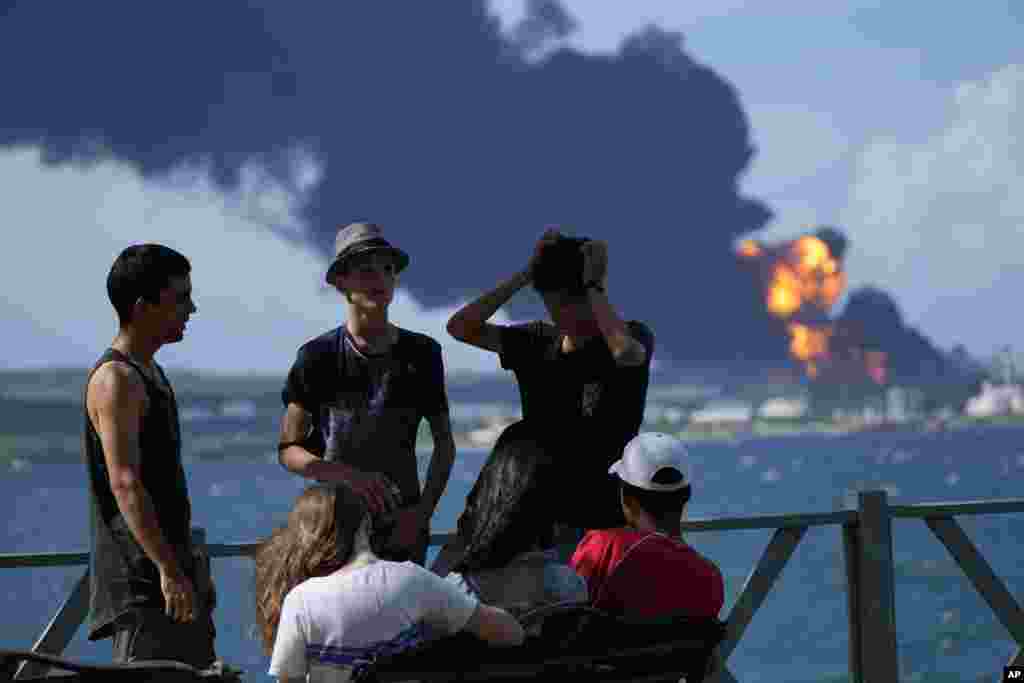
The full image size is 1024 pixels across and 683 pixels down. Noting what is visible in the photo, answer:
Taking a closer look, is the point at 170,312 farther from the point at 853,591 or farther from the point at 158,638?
the point at 853,591

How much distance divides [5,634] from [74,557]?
191 ft

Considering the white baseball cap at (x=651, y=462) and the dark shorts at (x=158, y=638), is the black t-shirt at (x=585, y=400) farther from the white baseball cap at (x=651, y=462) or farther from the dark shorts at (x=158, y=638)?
the dark shorts at (x=158, y=638)

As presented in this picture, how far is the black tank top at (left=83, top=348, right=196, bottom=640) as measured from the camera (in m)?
3.90

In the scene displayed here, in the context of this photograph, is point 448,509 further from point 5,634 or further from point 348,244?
point 348,244

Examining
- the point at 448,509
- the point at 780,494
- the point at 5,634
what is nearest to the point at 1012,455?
the point at 780,494

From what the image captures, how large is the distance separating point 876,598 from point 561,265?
2.24m

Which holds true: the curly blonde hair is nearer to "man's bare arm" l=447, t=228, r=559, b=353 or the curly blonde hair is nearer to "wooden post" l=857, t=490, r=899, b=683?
"man's bare arm" l=447, t=228, r=559, b=353

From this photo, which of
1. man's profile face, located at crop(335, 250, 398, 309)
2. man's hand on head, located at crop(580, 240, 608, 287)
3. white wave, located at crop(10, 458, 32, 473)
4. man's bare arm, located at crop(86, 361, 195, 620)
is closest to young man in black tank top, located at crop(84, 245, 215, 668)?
man's bare arm, located at crop(86, 361, 195, 620)

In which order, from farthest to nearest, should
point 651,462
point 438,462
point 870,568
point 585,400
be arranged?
1. point 870,568
2. point 438,462
3. point 585,400
4. point 651,462

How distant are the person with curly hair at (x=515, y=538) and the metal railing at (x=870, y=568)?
1.78 m

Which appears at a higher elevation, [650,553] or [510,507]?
[510,507]

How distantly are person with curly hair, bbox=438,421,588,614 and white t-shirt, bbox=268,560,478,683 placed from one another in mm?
350

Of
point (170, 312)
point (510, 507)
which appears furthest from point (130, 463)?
point (510, 507)

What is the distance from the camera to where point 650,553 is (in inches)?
141
